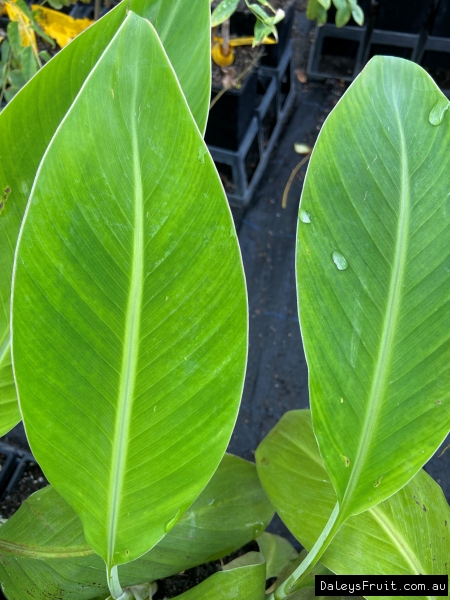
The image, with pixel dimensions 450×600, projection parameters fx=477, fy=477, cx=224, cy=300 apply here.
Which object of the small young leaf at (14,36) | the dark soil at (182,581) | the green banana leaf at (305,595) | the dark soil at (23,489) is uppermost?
the small young leaf at (14,36)

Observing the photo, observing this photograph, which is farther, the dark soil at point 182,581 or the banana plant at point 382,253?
the dark soil at point 182,581

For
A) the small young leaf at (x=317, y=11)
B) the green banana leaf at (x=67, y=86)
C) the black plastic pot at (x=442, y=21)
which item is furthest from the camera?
the black plastic pot at (x=442, y=21)

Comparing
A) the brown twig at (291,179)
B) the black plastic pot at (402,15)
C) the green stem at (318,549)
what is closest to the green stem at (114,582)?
the green stem at (318,549)

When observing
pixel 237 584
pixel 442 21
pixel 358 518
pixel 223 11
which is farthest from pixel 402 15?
pixel 237 584

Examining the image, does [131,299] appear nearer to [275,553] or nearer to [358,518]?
[358,518]

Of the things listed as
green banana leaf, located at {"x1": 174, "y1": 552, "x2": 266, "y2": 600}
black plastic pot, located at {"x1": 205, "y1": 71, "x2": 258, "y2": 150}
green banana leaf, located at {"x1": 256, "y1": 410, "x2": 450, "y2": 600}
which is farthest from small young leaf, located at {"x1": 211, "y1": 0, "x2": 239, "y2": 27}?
green banana leaf, located at {"x1": 174, "y1": 552, "x2": 266, "y2": 600}

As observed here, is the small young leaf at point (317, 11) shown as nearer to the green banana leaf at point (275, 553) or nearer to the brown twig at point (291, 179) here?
the brown twig at point (291, 179)
